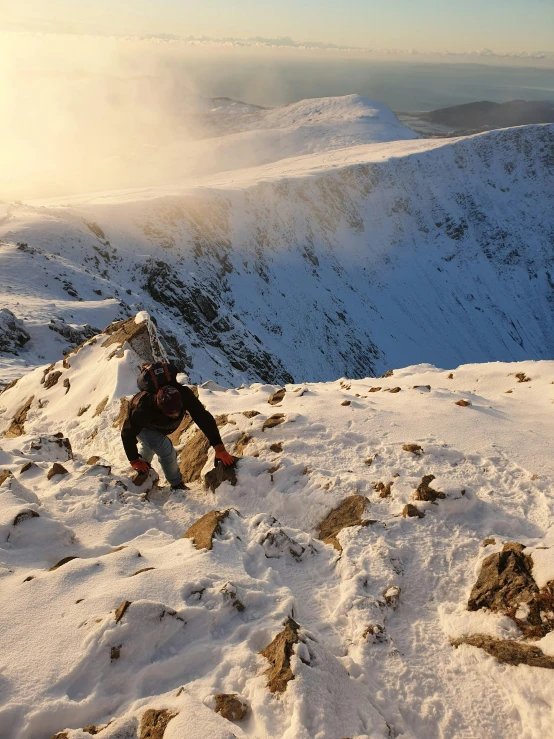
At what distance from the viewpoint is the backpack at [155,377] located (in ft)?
22.2

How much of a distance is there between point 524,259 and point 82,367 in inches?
3979

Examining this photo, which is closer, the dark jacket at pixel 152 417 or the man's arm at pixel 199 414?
the dark jacket at pixel 152 417

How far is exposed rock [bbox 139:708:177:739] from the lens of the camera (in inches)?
126

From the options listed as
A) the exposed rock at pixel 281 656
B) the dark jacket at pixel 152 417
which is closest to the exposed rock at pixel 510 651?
the exposed rock at pixel 281 656

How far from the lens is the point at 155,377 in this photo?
6.75m

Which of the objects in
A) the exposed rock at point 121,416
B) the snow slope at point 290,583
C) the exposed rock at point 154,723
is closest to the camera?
the exposed rock at point 154,723

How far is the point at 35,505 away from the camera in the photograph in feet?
20.7

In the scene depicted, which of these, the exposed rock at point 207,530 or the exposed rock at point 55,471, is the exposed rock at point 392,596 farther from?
the exposed rock at point 55,471

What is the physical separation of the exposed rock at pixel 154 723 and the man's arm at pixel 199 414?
4.18 meters

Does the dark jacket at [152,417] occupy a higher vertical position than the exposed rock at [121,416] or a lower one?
higher

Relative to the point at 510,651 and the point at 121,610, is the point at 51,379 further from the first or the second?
the point at 510,651

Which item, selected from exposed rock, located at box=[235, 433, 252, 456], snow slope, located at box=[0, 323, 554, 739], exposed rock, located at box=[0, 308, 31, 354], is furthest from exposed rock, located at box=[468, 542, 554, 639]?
exposed rock, located at box=[0, 308, 31, 354]

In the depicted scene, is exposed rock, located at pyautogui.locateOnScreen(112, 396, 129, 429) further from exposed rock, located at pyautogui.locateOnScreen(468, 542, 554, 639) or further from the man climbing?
exposed rock, located at pyautogui.locateOnScreen(468, 542, 554, 639)

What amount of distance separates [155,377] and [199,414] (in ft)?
3.13
